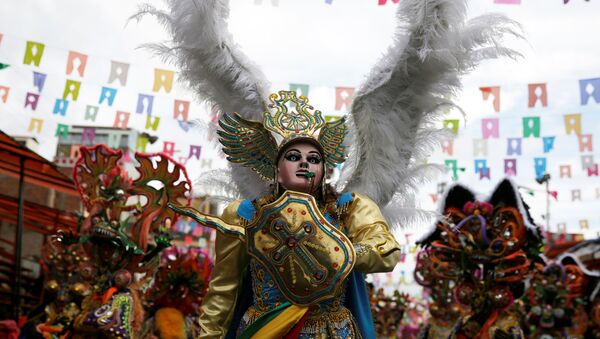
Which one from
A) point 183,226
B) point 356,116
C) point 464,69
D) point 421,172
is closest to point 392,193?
point 421,172

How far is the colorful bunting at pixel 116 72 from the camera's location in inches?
336

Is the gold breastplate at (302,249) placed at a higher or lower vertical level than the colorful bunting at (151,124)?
lower

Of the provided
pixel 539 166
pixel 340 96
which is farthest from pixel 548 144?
pixel 340 96

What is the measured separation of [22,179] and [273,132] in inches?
280

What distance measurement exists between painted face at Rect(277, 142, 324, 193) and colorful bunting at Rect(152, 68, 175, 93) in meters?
5.74

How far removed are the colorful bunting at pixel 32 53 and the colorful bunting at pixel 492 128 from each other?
22.6ft

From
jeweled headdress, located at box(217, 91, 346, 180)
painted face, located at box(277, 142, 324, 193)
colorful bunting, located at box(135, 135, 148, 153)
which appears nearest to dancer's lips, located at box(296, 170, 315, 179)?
painted face, located at box(277, 142, 324, 193)

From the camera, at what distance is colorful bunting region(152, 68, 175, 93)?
8664 mm

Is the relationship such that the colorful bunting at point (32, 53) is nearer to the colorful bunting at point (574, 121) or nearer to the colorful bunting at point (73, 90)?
the colorful bunting at point (73, 90)

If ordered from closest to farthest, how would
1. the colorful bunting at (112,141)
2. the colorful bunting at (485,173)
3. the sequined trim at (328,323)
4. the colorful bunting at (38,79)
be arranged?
1. the sequined trim at (328,323)
2. the colorful bunting at (38,79)
3. the colorful bunting at (485,173)
4. the colorful bunting at (112,141)

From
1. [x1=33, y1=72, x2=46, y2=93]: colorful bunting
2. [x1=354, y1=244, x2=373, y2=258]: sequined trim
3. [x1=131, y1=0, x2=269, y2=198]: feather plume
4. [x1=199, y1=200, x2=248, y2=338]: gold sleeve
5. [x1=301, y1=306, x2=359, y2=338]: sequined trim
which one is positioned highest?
[x1=33, y1=72, x2=46, y2=93]: colorful bunting

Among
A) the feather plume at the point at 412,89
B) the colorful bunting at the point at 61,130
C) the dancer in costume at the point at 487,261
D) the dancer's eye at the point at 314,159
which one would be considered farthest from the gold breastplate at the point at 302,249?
the colorful bunting at the point at 61,130

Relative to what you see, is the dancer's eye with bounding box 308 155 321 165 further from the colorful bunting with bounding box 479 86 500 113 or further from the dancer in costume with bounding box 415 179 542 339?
the colorful bunting with bounding box 479 86 500 113

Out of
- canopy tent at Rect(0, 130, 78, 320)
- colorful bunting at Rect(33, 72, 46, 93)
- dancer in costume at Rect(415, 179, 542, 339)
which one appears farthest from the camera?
canopy tent at Rect(0, 130, 78, 320)
